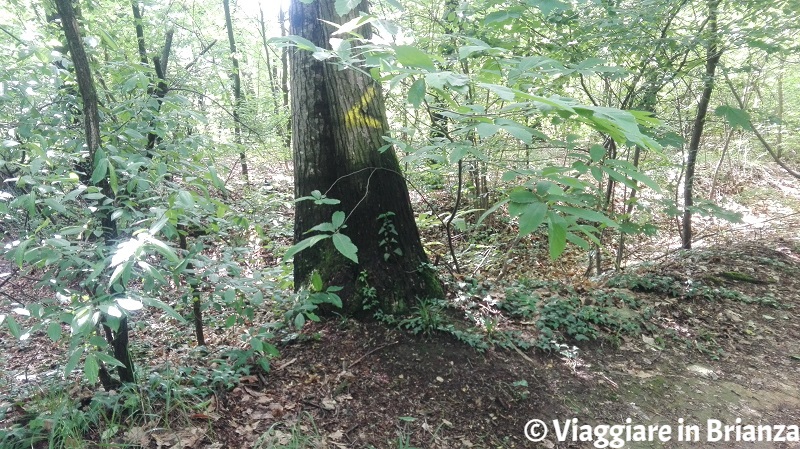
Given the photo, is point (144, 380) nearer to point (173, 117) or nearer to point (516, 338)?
point (173, 117)

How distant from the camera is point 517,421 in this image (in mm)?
2664

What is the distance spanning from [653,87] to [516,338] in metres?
2.94

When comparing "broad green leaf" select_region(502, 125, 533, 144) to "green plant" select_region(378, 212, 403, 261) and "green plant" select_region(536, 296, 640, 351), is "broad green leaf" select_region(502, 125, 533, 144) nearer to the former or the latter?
"green plant" select_region(378, 212, 403, 261)

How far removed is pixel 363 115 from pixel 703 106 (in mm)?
4230

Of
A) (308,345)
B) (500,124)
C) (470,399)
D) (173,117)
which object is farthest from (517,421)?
(173,117)

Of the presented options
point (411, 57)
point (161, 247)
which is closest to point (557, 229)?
point (411, 57)

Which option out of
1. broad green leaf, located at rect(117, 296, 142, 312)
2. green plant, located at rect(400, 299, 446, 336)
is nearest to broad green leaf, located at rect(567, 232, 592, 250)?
green plant, located at rect(400, 299, 446, 336)

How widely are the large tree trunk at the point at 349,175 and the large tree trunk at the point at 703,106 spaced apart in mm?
2681

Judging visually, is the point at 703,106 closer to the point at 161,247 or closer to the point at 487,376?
the point at 487,376

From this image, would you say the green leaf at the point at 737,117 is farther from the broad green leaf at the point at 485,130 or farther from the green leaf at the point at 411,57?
the green leaf at the point at 411,57

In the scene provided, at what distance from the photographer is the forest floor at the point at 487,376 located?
249cm

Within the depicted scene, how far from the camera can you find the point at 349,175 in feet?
11.1

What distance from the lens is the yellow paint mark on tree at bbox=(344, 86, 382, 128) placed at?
3422mm

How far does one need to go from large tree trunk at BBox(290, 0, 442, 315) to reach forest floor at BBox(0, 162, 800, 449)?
13.0 inches
